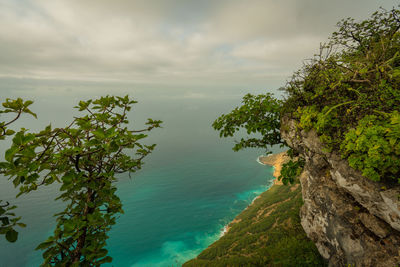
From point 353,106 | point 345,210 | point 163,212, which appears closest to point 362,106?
point 353,106

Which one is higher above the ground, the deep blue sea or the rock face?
the rock face

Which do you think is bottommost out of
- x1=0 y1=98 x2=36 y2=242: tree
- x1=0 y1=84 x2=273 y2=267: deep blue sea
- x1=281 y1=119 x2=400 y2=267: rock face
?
x1=0 y1=84 x2=273 y2=267: deep blue sea

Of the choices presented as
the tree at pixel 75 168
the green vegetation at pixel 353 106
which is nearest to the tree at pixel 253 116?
the green vegetation at pixel 353 106

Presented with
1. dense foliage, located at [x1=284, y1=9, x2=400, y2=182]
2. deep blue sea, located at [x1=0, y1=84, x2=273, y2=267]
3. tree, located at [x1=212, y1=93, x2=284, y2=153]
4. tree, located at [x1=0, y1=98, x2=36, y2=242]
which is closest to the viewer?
tree, located at [x1=0, y1=98, x2=36, y2=242]

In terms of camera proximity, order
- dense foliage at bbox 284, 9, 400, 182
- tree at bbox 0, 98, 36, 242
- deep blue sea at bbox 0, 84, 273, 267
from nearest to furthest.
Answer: tree at bbox 0, 98, 36, 242 → dense foliage at bbox 284, 9, 400, 182 → deep blue sea at bbox 0, 84, 273, 267

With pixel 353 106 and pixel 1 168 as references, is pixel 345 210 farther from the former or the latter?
pixel 1 168

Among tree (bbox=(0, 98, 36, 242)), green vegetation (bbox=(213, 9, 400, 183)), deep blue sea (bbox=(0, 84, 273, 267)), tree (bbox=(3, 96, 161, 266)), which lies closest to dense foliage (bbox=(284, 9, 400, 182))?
green vegetation (bbox=(213, 9, 400, 183))

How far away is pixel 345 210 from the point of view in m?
5.58

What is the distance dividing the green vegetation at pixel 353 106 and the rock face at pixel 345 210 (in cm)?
45

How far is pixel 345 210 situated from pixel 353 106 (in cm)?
346

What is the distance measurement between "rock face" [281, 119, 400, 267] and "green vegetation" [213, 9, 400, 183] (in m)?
0.45

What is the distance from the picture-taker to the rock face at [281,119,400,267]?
14.3 feet

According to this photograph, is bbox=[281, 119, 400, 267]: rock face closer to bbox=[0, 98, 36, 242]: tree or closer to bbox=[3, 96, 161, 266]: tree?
bbox=[3, 96, 161, 266]: tree

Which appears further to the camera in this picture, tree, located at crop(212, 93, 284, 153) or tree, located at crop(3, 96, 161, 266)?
tree, located at crop(212, 93, 284, 153)
